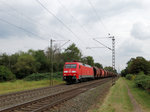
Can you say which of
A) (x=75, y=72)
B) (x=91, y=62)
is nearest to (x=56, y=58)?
(x=91, y=62)

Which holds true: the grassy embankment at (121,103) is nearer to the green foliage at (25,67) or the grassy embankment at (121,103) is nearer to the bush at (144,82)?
the bush at (144,82)

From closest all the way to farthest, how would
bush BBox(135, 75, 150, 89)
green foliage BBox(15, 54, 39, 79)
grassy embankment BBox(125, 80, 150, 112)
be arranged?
grassy embankment BBox(125, 80, 150, 112) → bush BBox(135, 75, 150, 89) → green foliage BBox(15, 54, 39, 79)

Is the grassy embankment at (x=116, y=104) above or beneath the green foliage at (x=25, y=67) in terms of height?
beneath

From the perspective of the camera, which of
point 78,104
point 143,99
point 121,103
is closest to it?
point 78,104

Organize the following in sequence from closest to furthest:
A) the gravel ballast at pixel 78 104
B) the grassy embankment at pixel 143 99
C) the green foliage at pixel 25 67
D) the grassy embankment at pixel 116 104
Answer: the gravel ballast at pixel 78 104 → the grassy embankment at pixel 116 104 → the grassy embankment at pixel 143 99 → the green foliage at pixel 25 67

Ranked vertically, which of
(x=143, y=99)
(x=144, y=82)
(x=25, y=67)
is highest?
(x=25, y=67)

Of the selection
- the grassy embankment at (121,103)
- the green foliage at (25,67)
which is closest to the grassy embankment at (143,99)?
the grassy embankment at (121,103)

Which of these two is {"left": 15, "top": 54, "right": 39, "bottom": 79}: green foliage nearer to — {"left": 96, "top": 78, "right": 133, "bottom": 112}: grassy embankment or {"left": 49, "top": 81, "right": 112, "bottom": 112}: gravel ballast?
{"left": 49, "top": 81, "right": 112, "bottom": 112}: gravel ballast

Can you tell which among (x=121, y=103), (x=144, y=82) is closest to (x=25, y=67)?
(x=144, y=82)

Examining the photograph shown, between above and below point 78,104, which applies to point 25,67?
above

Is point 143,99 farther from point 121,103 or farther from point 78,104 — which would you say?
point 78,104

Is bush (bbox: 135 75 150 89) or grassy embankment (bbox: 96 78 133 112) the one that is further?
Answer: bush (bbox: 135 75 150 89)

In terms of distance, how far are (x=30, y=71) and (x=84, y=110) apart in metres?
55.2

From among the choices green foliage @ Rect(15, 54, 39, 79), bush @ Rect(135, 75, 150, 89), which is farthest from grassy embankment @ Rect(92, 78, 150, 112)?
green foliage @ Rect(15, 54, 39, 79)
